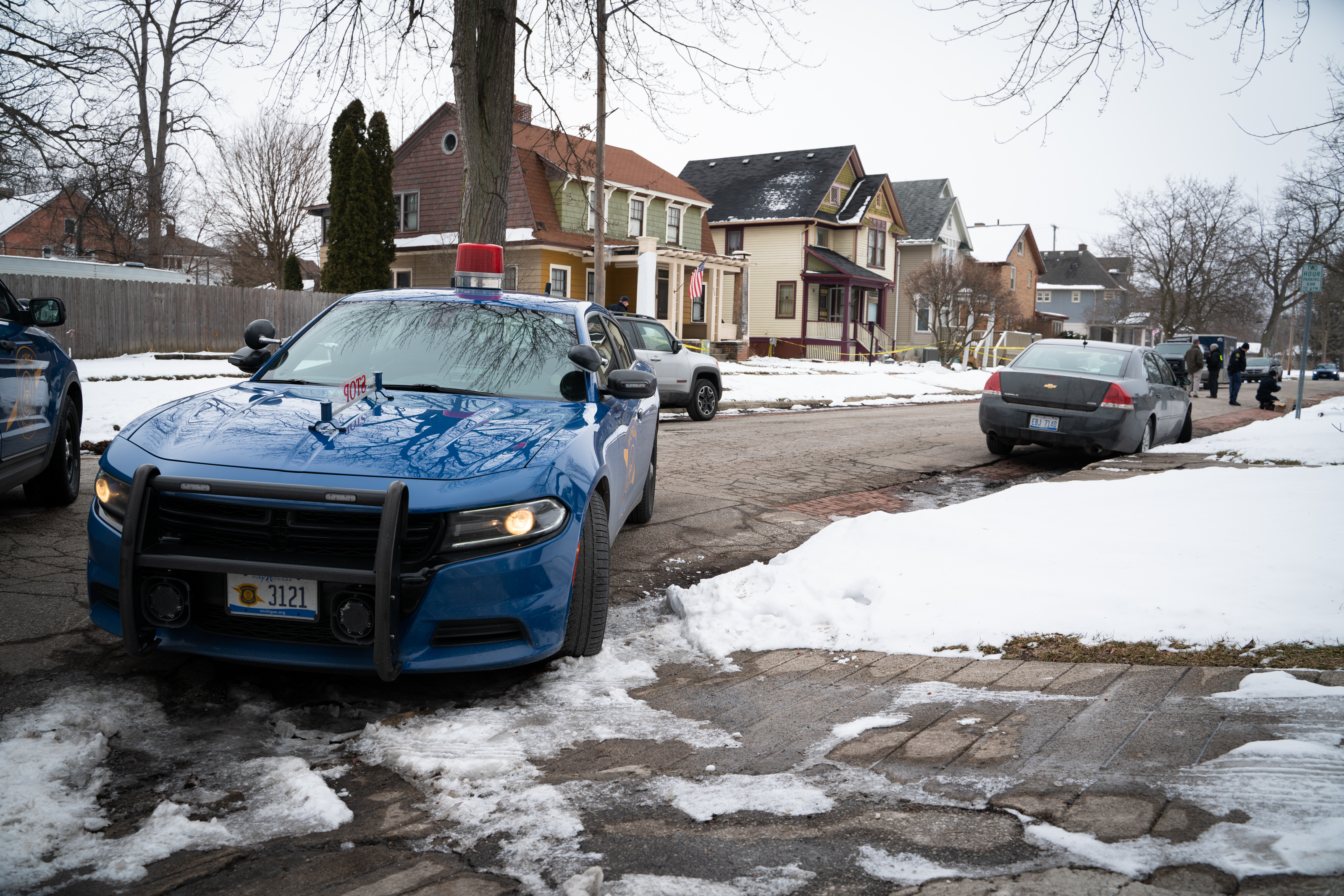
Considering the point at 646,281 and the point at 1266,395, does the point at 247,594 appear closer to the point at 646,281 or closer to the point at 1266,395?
the point at 1266,395

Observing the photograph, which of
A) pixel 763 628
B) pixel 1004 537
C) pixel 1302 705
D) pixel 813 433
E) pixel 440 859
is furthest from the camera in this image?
pixel 813 433

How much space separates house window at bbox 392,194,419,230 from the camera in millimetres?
33688

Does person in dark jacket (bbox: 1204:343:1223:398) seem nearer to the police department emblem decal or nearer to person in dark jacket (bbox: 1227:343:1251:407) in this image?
person in dark jacket (bbox: 1227:343:1251:407)

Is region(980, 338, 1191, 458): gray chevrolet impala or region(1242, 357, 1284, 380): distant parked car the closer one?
region(980, 338, 1191, 458): gray chevrolet impala

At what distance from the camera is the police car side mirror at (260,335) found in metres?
5.37

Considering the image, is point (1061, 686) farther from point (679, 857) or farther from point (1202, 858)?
point (679, 857)

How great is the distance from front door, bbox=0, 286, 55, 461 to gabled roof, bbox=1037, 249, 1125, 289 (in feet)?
278

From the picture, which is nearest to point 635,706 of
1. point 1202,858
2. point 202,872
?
point 202,872

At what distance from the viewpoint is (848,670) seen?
4.05 m

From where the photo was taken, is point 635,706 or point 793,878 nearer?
point 793,878

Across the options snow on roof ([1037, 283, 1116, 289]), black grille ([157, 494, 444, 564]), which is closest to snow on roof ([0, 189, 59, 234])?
black grille ([157, 494, 444, 564])

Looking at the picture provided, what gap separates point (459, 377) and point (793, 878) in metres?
3.06

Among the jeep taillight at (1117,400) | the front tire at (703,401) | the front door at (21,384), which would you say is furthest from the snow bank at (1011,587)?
the front tire at (703,401)

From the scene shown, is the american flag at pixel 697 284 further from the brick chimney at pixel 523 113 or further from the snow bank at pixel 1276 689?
the snow bank at pixel 1276 689
